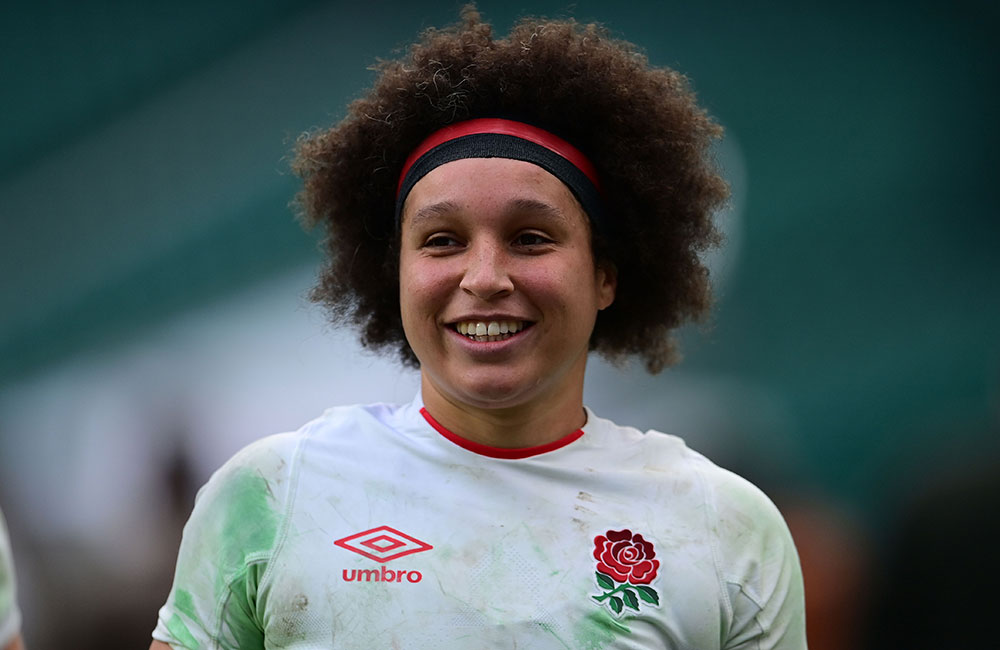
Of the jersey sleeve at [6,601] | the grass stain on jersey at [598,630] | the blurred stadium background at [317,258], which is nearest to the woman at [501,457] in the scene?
the grass stain on jersey at [598,630]

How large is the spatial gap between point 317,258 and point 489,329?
2.71 metres

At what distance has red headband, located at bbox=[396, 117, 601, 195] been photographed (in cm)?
252

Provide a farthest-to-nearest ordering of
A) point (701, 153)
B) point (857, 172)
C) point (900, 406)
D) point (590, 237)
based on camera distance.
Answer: point (857, 172) → point (900, 406) → point (701, 153) → point (590, 237)

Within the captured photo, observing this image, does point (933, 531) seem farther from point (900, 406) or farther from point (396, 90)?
point (396, 90)

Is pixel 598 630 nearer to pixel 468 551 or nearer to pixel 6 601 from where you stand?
pixel 468 551

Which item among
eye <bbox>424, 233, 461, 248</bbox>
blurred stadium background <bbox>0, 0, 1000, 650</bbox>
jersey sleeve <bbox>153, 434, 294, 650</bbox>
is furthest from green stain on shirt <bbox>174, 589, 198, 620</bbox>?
blurred stadium background <bbox>0, 0, 1000, 650</bbox>

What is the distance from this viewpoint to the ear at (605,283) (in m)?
2.66

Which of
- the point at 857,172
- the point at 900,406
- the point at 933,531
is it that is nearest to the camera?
the point at 933,531

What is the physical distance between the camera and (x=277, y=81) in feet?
16.6

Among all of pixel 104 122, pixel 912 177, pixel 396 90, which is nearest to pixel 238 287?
pixel 104 122

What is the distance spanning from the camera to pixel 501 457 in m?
2.48

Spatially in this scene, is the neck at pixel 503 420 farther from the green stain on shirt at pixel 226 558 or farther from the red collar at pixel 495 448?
the green stain on shirt at pixel 226 558

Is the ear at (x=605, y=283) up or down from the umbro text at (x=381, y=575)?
up

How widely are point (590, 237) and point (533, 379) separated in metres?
0.38
